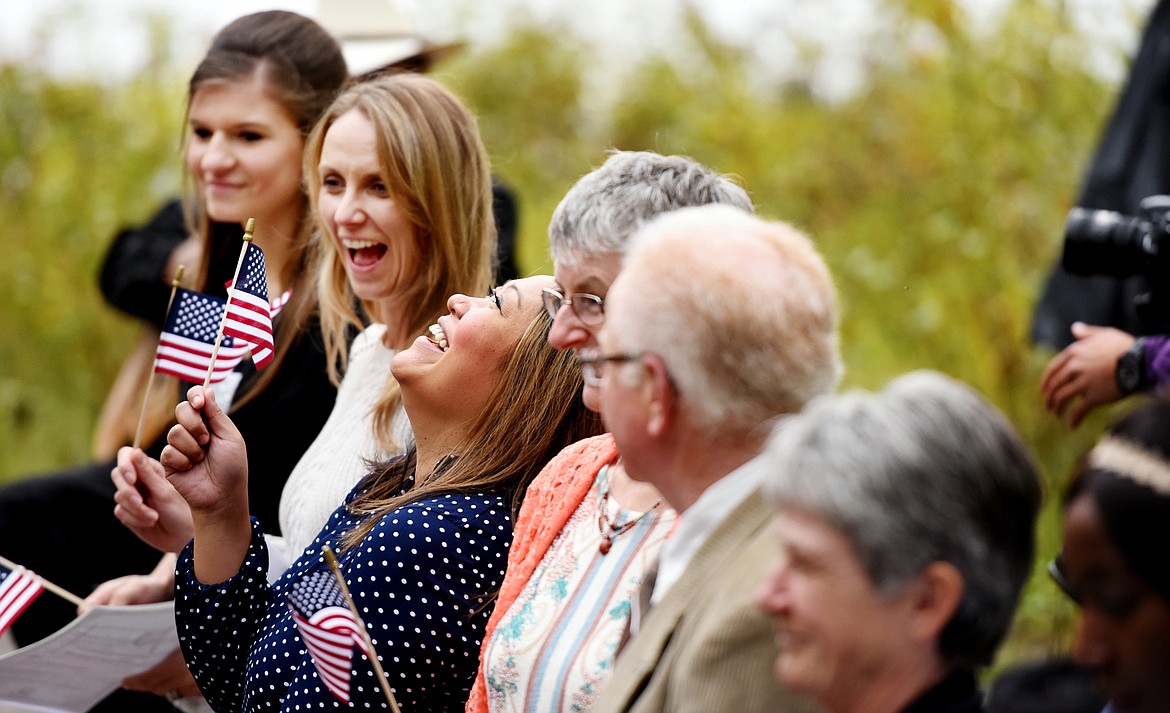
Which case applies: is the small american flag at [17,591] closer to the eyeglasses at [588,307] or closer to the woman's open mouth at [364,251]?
the woman's open mouth at [364,251]

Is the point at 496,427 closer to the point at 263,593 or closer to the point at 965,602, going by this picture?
the point at 263,593

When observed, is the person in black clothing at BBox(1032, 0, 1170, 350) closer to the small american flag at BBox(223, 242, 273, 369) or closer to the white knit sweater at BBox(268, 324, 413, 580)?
the white knit sweater at BBox(268, 324, 413, 580)

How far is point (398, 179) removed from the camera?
338 centimetres

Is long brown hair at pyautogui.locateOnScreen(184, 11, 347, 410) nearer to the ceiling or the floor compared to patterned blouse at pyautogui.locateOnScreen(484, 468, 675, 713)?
nearer to the ceiling

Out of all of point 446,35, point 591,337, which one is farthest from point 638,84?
point 591,337

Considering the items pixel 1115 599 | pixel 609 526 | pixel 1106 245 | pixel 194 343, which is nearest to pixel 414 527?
pixel 609 526

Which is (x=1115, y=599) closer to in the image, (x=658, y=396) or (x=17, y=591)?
(x=658, y=396)

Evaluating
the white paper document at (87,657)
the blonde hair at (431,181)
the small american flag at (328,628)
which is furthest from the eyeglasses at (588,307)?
the white paper document at (87,657)

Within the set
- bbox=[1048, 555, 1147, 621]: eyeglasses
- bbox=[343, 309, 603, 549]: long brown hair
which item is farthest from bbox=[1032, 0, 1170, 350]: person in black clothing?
bbox=[1048, 555, 1147, 621]: eyeglasses

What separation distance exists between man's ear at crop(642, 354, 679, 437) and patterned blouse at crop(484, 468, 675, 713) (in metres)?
0.35

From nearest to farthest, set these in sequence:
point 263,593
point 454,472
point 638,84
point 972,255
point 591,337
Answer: point 591,337, point 454,472, point 263,593, point 972,255, point 638,84

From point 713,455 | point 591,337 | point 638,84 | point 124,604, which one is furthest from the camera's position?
point 638,84

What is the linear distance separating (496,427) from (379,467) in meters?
0.39

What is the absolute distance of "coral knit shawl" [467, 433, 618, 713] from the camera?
7.97 feet
